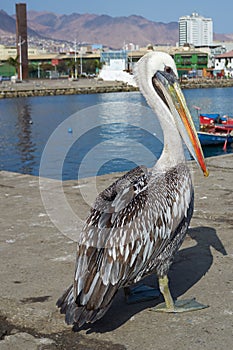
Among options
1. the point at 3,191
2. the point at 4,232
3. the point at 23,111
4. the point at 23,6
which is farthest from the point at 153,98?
the point at 23,6

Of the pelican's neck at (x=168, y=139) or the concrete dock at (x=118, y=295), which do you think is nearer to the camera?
the concrete dock at (x=118, y=295)

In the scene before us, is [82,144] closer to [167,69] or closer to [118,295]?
[118,295]

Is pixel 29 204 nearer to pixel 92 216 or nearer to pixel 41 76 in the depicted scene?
pixel 92 216

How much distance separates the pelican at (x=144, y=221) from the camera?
10.1 feet

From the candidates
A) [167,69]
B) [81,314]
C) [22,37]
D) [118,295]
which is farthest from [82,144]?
[22,37]

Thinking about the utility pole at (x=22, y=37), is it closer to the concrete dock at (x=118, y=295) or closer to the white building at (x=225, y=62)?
the white building at (x=225, y=62)

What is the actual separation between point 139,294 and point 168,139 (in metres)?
1.08

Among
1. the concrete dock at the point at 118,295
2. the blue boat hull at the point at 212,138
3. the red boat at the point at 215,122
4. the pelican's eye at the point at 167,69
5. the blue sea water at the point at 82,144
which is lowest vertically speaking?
the blue sea water at the point at 82,144

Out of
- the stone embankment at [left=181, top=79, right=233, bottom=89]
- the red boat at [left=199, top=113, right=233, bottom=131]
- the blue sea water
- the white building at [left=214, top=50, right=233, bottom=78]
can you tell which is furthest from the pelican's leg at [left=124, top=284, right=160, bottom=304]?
the white building at [left=214, top=50, right=233, bottom=78]

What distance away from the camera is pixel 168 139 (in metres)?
3.65

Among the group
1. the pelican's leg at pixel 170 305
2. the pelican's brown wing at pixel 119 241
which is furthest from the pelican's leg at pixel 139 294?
the pelican's brown wing at pixel 119 241

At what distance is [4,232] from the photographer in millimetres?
5219

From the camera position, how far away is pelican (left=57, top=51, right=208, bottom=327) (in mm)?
3080

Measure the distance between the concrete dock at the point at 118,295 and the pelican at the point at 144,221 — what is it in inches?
6.2
